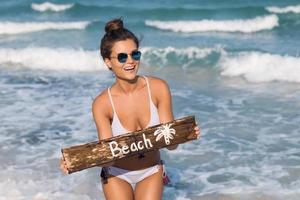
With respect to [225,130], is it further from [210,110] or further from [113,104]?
[113,104]

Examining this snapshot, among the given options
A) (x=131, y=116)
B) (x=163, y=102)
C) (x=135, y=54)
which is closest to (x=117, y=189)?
(x=131, y=116)

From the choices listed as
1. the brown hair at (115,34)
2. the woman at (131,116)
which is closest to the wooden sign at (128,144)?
the woman at (131,116)

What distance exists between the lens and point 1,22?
64.3ft

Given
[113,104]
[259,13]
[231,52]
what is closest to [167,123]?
[113,104]

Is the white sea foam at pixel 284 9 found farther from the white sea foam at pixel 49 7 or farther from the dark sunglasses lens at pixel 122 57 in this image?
the dark sunglasses lens at pixel 122 57

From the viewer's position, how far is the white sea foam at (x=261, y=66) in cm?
1176

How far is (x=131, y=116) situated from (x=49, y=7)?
18.5 meters

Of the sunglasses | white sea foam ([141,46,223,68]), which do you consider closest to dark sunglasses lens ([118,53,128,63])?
the sunglasses

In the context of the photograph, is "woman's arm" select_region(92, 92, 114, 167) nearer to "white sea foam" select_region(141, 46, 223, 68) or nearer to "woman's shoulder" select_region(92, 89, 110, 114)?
"woman's shoulder" select_region(92, 89, 110, 114)

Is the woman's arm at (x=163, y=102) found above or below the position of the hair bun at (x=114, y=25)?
below

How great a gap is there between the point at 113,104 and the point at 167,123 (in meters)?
0.45

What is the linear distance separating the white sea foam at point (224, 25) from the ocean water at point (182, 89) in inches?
1.4

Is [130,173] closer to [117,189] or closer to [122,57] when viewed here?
[117,189]

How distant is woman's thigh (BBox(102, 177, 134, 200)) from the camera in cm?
410
